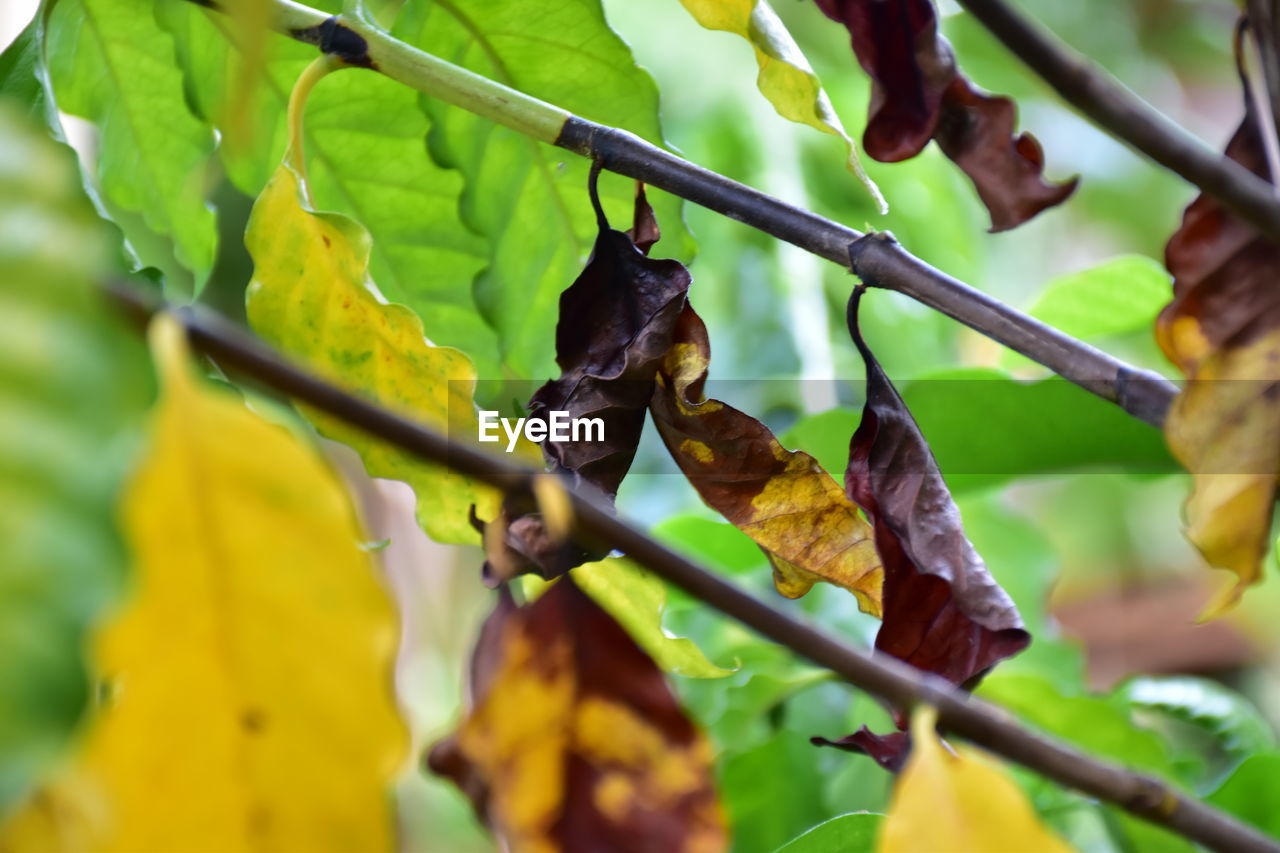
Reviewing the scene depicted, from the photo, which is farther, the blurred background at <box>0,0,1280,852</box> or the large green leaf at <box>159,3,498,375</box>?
the blurred background at <box>0,0,1280,852</box>

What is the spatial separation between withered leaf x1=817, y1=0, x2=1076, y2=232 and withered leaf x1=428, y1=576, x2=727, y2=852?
14cm

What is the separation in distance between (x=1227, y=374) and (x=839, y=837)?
16cm

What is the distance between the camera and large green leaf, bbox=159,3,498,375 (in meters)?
0.39

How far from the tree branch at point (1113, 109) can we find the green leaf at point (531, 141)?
0.57 ft

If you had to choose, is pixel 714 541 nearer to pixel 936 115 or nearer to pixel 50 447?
pixel 936 115

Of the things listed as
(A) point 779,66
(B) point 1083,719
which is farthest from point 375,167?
(B) point 1083,719

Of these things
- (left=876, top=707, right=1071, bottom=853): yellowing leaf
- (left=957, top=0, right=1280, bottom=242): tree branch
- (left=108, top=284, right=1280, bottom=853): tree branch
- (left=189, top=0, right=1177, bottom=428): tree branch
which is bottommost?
(left=876, top=707, right=1071, bottom=853): yellowing leaf

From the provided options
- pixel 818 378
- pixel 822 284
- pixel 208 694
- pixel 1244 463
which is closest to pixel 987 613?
pixel 1244 463

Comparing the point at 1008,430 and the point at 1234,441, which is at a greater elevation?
the point at 1234,441

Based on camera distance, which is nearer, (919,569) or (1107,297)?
(919,569)

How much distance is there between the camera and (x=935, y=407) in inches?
19.3

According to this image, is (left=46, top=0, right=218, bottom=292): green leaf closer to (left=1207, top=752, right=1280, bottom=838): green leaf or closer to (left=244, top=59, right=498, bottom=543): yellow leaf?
(left=244, top=59, right=498, bottom=543): yellow leaf

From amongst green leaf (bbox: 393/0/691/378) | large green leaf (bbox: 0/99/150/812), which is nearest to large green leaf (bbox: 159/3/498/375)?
green leaf (bbox: 393/0/691/378)

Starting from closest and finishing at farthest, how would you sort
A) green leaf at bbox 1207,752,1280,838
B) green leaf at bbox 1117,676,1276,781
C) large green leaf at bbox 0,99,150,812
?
large green leaf at bbox 0,99,150,812 < green leaf at bbox 1207,752,1280,838 < green leaf at bbox 1117,676,1276,781
